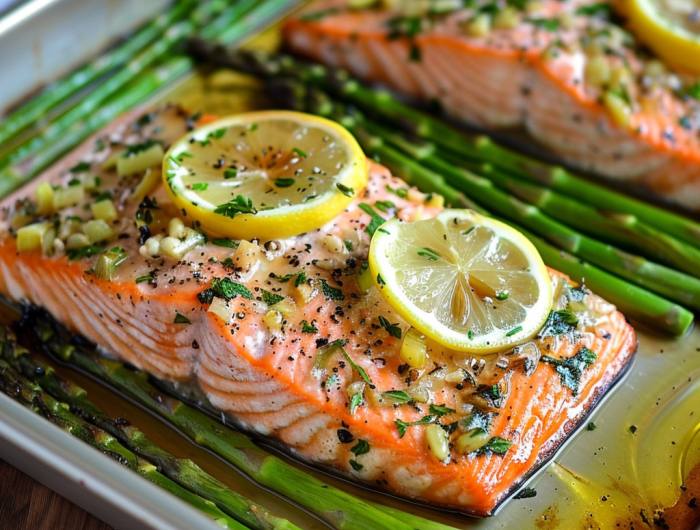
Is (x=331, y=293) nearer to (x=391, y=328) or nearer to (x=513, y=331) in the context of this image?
(x=391, y=328)

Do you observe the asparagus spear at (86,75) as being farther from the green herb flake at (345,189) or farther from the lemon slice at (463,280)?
the lemon slice at (463,280)

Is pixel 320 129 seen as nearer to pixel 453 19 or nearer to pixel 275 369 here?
pixel 275 369

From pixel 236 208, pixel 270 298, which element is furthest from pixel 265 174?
pixel 270 298

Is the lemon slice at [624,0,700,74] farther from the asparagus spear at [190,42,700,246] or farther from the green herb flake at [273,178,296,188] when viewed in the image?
the green herb flake at [273,178,296,188]

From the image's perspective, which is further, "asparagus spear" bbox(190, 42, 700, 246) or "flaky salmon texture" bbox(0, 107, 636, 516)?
"asparagus spear" bbox(190, 42, 700, 246)

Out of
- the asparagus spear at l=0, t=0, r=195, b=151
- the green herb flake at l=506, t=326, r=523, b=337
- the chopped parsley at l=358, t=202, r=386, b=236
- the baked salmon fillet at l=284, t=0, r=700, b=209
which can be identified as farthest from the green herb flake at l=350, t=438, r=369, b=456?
the asparagus spear at l=0, t=0, r=195, b=151

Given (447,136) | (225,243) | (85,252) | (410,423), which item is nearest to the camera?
(410,423)
